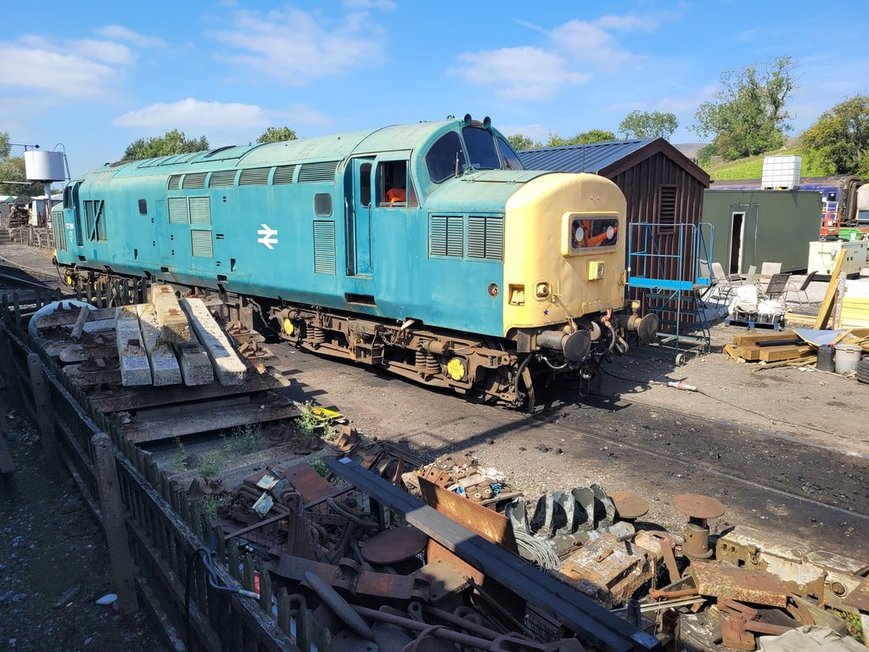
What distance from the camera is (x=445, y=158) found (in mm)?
8891

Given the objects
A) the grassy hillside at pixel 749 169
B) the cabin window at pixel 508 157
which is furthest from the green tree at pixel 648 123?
the cabin window at pixel 508 157

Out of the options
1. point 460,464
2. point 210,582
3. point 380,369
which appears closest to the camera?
point 210,582

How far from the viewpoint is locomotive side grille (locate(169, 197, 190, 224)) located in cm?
1323

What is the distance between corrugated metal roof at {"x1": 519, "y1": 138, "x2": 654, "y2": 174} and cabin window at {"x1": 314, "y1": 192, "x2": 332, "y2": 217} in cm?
367

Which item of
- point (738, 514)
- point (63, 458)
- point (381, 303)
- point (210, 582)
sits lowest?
point (738, 514)

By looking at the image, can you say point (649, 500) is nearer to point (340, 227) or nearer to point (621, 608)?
point (621, 608)

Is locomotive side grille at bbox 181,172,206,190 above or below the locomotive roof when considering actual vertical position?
below

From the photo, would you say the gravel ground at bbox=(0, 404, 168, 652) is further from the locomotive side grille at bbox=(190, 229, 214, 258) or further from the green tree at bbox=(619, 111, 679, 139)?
the green tree at bbox=(619, 111, 679, 139)

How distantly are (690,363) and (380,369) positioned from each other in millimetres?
5459

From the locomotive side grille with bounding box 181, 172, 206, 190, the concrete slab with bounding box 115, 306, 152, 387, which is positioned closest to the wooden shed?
the locomotive side grille with bounding box 181, 172, 206, 190

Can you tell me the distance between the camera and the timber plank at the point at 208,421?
270 inches

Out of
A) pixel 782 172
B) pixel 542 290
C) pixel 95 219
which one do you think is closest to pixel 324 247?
pixel 542 290

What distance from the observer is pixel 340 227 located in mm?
9695

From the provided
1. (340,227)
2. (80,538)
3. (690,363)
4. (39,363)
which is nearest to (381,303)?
(340,227)
